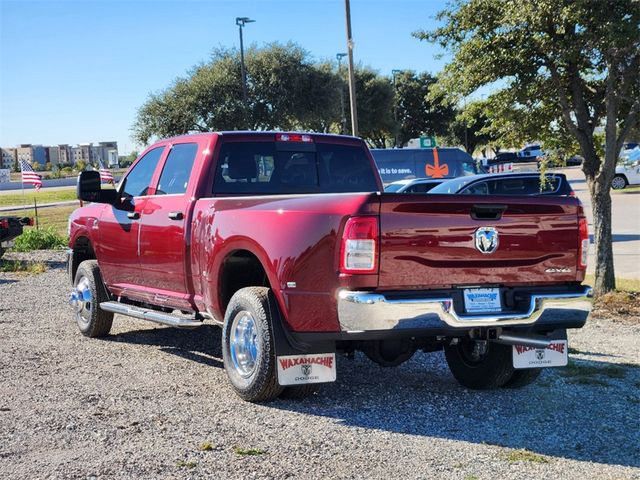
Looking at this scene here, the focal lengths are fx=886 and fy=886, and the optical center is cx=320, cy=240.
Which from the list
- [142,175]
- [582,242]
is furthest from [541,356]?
[142,175]

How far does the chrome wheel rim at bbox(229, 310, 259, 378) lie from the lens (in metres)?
6.27

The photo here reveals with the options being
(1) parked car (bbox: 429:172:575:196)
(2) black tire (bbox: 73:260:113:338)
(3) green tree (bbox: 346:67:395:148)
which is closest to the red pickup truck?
(2) black tire (bbox: 73:260:113:338)

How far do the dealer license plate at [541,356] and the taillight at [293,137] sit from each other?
261cm

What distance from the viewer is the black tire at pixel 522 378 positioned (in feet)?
22.2

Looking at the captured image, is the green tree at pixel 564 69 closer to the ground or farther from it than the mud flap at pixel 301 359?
farther from it

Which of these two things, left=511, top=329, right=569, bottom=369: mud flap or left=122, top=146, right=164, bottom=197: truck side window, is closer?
left=511, top=329, right=569, bottom=369: mud flap

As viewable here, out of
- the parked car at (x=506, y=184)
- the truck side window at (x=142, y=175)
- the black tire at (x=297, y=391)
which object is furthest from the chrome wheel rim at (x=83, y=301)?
the parked car at (x=506, y=184)

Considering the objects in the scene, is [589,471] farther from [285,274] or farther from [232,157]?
[232,157]

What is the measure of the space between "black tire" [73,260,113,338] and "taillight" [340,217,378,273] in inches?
167

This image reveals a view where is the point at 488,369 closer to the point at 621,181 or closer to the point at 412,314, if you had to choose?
the point at 412,314

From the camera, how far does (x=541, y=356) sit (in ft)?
21.2

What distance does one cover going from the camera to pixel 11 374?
7.49 metres

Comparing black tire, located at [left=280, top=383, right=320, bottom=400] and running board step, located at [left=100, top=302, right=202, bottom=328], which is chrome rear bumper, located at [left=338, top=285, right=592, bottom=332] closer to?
black tire, located at [left=280, top=383, right=320, bottom=400]

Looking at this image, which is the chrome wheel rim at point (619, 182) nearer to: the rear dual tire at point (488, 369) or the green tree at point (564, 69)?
the green tree at point (564, 69)
